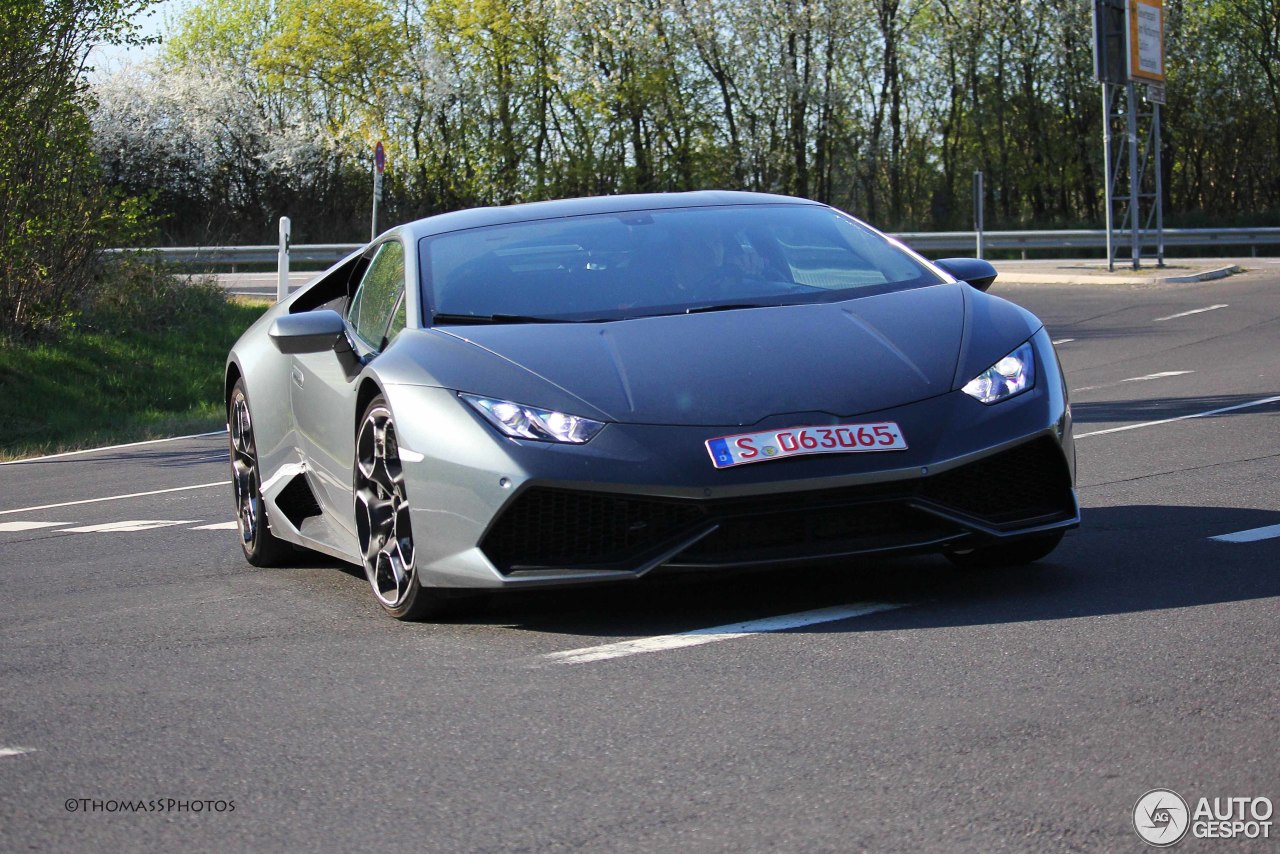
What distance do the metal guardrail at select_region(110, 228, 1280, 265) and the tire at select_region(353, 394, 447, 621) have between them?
30.3 metres

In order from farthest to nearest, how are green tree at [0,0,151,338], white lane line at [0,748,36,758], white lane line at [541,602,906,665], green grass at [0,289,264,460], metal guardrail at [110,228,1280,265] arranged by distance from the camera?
metal guardrail at [110,228,1280,265], green tree at [0,0,151,338], green grass at [0,289,264,460], white lane line at [541,602,906,665], white lane line at [0,748,36,758]

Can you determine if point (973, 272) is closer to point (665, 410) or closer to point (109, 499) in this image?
point (665, 410)

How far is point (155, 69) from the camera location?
169 ft

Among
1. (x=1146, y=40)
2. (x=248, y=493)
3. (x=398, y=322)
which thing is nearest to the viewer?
(x=398, y=322)

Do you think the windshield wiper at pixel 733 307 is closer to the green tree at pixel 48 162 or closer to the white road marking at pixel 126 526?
the white road marking at pixel 126 526

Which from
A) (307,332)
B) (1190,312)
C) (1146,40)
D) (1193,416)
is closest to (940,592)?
(307,332)

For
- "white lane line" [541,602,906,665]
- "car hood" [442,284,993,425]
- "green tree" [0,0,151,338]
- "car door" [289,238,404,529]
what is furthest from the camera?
"green tree" [0,0,151,338]

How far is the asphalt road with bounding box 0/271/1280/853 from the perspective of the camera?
3.10 metres

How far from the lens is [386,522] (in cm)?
526

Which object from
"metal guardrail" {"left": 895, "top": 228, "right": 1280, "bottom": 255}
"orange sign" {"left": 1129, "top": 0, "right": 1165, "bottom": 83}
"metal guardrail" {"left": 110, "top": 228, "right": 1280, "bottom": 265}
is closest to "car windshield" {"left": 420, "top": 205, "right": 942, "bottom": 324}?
"orange sign" {"left": 1129, "top": 0, "right": 1165, "bottom": 83}

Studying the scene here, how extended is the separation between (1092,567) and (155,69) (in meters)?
49.9

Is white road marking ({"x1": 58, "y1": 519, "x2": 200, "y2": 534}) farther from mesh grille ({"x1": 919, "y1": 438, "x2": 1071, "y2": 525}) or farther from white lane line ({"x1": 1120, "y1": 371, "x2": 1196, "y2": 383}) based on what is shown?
white lane line ({"x1": 1120, "y1": 371, "x2": 1196, "y2": 383})

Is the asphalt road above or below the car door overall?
below

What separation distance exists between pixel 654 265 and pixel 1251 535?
7.35 feet
